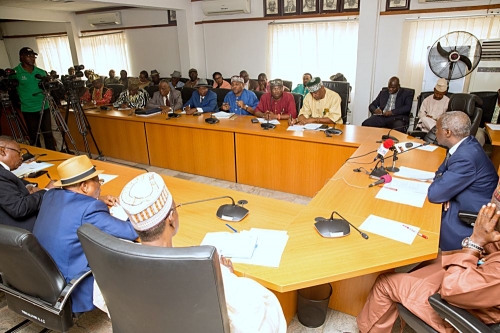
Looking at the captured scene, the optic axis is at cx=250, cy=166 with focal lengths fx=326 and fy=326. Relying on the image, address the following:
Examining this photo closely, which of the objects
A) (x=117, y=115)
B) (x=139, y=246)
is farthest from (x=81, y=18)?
(x=139, y=246)

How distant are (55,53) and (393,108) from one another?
916 cm

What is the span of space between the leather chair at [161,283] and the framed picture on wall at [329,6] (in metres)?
5.58

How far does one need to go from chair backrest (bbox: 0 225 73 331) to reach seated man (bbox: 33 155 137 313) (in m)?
0.06

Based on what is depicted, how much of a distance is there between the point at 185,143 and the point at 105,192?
74.7 inches

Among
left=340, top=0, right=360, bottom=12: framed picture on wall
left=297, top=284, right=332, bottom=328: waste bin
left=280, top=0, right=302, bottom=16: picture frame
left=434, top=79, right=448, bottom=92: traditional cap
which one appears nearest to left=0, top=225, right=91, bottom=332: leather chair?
left=297, top=284, right=332, bottom=328: waste bin

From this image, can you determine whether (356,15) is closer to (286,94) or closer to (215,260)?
(286,94)

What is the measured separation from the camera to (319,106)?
379 centimetres

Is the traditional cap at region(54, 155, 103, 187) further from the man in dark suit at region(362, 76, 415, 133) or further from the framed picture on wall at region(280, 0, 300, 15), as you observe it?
the framed picture on wall at region(280, 0, 300, 15)

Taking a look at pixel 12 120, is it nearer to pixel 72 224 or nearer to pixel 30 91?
pixel 30 91

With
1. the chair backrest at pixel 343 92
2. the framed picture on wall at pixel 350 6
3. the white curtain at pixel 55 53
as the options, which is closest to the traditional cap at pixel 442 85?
the chair backrest at pixel 343 92

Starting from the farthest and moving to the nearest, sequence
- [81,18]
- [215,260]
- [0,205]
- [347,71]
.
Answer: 1. [81,18]
2. [347,71]
3. [0,205]
4. [215,260]

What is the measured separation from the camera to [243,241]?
1.44 meters

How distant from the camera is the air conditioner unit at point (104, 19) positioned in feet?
25.1

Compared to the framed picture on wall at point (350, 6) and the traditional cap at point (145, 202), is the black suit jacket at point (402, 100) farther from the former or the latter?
the traditional cap at point (145, 202)
